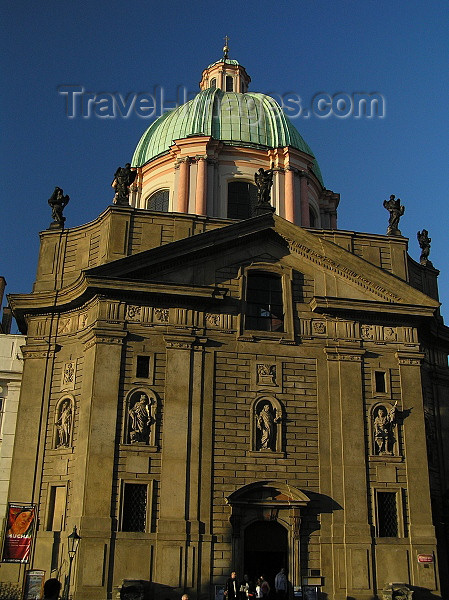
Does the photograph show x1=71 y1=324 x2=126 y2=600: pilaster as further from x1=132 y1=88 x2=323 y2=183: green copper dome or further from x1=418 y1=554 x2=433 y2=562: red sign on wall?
x1=132 y1=88 x2=323 y2=183: green copper dome

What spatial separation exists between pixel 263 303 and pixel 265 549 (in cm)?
972

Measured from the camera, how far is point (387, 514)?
94.6 ft

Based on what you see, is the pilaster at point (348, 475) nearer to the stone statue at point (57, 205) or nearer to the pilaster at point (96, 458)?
the pilaster at point (96, 458)

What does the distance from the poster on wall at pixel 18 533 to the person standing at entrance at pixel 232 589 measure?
6776 mm

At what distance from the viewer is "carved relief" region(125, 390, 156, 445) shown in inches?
1094

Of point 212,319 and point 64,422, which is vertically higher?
point 212,319

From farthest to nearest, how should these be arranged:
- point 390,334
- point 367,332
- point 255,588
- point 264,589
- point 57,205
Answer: point 57,205
point 390,334
point 367,332
point 255,588
point 264,589

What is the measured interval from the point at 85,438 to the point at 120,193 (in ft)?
34.9

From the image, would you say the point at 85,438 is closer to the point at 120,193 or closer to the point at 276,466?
the point at 276,466

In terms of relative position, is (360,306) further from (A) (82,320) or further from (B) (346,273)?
(A) (82,320)

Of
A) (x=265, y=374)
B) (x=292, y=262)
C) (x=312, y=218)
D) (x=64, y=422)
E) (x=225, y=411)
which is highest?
(x=312, y=218)

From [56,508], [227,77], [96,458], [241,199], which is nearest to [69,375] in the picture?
[96,458]

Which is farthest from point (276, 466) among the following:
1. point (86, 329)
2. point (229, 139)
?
point (229, 139)

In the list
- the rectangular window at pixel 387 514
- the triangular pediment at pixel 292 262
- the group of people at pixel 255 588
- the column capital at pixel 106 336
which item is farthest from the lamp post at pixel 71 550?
the rectangular window at pixel 387 514
